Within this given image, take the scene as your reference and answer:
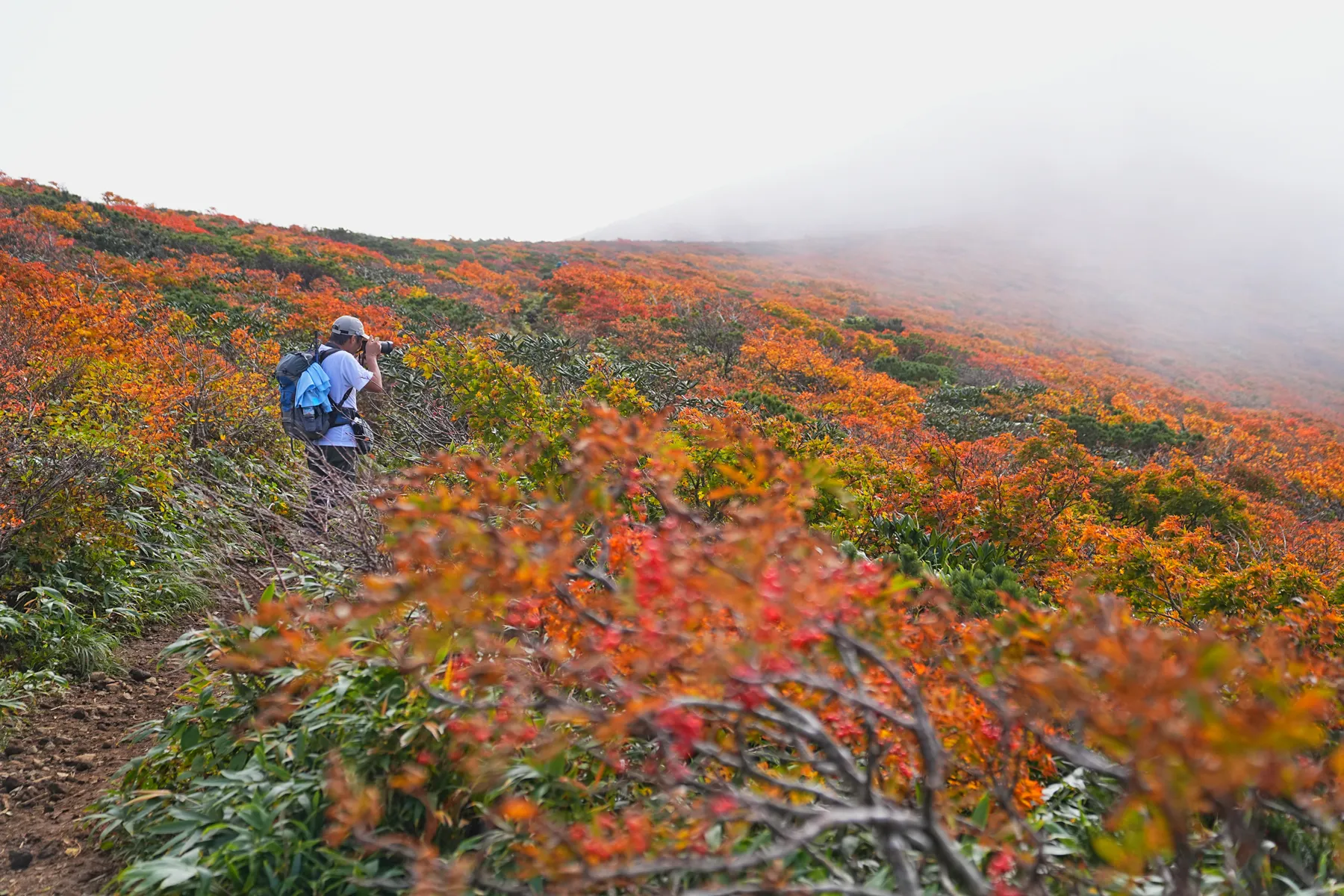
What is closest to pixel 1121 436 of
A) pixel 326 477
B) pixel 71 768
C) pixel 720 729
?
pixel 326 477

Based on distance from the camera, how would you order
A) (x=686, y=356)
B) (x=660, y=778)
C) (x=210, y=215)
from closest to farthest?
(x=660, y=778)
(x=686, y=356)
(x=210, y=215)

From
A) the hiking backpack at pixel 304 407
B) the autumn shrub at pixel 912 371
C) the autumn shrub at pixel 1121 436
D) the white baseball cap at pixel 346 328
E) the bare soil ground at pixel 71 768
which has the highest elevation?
the white baseball cap at pixel 346 328

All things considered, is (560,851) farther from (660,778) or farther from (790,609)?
(790,609)

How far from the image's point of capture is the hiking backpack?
4.60 meters

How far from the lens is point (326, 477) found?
438 centimetres

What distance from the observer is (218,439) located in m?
5.83

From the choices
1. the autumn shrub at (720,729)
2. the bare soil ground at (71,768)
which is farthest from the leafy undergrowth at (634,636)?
the bare soil ground at (71,768)

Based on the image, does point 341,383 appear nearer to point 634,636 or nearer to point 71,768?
point 71,768

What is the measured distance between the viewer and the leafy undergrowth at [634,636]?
133 centimetres

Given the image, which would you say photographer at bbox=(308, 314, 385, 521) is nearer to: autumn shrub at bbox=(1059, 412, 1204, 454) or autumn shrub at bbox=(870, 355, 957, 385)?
autumn shrub at bbox=(1059, 412, 1204, 454)

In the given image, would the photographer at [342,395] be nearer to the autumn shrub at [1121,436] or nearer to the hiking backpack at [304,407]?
the hiking backpack at [304,407]

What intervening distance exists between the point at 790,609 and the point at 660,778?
618 millimetres

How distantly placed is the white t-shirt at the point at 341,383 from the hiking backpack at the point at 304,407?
0.03 metres

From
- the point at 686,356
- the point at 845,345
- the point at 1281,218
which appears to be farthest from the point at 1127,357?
the point at 1281,218
